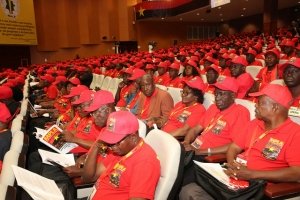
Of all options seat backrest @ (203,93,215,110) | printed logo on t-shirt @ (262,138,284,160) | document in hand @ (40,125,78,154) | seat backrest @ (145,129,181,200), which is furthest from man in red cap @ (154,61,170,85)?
seat backrest @ (145,129,181,200)

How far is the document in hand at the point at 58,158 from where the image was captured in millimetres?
2831

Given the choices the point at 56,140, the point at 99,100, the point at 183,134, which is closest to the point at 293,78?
the point at 183,134

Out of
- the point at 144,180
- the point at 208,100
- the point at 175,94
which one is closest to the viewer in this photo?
the point at 144,180

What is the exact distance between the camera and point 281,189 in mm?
2160

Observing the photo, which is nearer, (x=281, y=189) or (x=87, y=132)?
(x=281, y=189)

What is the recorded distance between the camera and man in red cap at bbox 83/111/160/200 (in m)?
1.85

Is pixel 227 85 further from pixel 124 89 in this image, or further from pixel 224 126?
pixel 124 89

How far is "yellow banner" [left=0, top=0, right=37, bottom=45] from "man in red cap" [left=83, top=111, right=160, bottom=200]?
1645cm

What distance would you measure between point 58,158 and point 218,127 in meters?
1.52

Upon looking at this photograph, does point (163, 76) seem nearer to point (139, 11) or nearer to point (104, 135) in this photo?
point (104, 135)

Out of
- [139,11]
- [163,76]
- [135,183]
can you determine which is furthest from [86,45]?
[135,183]

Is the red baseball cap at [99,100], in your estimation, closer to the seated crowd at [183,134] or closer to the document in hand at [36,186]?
the seated crowd at [183,134]

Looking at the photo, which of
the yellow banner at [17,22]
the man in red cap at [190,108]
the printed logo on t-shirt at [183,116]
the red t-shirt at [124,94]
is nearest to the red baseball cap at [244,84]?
the man in red cap at [190,108]

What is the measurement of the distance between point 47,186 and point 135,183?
611 mm
